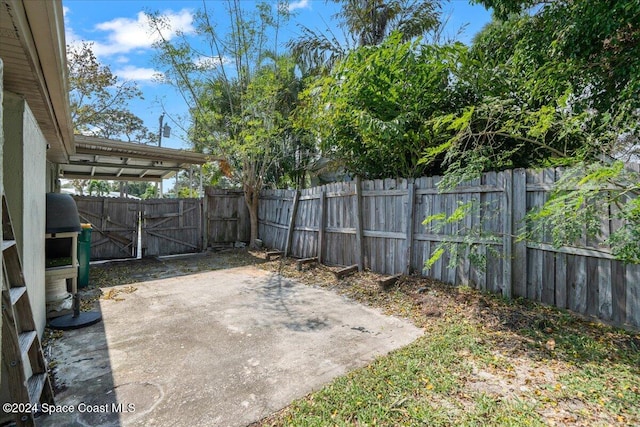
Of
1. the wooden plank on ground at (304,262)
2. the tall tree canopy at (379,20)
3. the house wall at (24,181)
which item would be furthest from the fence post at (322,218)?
the house wall at (24,181)

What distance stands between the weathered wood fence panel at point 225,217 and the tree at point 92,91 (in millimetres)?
6558

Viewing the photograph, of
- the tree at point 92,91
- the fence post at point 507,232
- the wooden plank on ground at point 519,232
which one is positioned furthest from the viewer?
the tree at point 92,91

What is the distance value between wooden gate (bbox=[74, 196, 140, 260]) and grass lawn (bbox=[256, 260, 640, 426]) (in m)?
→ 7.84

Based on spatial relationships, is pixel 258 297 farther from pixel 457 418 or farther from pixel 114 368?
pixel 457 418

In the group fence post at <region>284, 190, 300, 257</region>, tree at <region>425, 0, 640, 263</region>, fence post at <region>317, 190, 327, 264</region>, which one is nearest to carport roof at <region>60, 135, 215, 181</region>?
fence post at <region>284, 190, 300, 257</region>

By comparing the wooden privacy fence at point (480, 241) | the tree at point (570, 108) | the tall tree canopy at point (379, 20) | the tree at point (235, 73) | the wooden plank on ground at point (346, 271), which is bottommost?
the wooden plank on ground at point (346, 271)

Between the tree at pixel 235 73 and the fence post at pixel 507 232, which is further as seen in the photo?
the tree at pixel 235 73

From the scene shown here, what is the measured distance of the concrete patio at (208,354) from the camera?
7.72ft

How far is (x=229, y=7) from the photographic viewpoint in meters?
8.34

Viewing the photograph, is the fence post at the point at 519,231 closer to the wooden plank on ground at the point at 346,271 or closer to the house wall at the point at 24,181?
the wooden plank on ground at the point at 346,271

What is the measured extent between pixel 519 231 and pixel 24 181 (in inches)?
210

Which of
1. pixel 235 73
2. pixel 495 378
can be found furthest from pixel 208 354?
pixel 235 73

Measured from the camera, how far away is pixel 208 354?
10.4 feet

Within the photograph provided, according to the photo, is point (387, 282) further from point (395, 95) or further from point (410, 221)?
point (395, 95)
